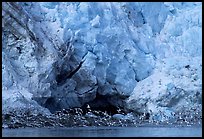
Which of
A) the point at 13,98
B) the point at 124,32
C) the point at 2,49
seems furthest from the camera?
the point at 124,32

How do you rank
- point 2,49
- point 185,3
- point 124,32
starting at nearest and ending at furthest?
point 2,49, point 124,32, point 185,3

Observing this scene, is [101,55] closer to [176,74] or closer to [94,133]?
[176,74]

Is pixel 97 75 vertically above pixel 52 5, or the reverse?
pixel 52 5

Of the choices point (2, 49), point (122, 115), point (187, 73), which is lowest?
point (122, 115)

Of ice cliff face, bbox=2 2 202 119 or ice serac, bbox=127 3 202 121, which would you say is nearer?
ice cliff face, bbox=2 2 202 119

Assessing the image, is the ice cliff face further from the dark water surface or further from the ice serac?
the dark water surface

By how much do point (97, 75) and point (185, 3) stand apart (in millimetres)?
3507

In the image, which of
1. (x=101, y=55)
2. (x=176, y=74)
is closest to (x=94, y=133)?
(x=101, y=55)

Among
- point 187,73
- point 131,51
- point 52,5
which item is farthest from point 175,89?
point 52,5

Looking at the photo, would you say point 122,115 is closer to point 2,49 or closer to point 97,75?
point 97,75

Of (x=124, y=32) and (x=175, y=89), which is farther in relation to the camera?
(x=124, y=32)

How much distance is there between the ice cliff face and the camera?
36.9ft

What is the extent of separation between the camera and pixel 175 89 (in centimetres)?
1182

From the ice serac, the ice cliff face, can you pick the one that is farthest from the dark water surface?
the ice serac
